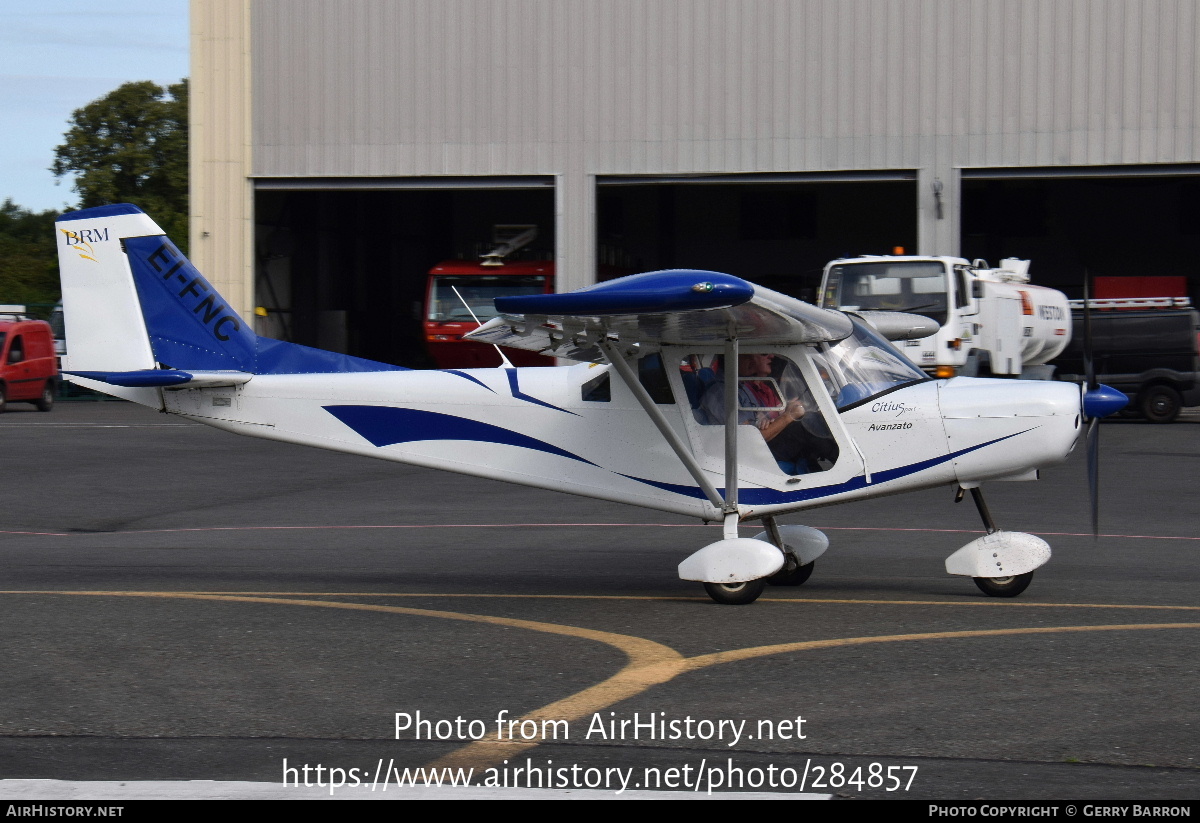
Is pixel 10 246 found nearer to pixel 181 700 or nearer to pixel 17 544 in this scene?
A: pixel 17 544

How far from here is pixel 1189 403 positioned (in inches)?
938

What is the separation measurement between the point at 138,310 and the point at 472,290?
1979cm

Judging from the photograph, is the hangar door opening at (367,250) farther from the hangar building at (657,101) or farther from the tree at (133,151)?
the tree at (133,151)

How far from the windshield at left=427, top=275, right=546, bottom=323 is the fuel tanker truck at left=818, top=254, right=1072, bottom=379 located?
917 centimetres

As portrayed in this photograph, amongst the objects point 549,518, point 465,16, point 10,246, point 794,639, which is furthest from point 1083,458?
point 10,246

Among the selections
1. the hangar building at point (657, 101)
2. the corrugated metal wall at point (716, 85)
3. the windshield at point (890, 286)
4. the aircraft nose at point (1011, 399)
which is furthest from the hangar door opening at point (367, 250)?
the aircraft nose at point (1011, 399)

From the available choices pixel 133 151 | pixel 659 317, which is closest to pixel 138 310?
pixel 659 317

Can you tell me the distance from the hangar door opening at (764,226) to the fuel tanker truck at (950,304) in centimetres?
1662

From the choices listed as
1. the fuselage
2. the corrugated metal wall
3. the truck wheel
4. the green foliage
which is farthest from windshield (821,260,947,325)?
the green foliage

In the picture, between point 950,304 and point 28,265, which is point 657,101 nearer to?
point 950,304

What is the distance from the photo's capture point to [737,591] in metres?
7.98

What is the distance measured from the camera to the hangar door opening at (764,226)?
38531mm

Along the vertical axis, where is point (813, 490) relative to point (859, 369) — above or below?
below
